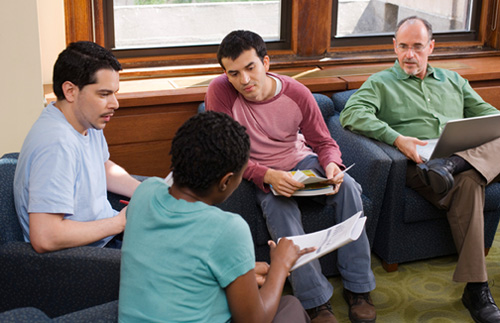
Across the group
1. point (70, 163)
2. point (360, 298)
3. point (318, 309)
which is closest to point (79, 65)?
point (70, 163)

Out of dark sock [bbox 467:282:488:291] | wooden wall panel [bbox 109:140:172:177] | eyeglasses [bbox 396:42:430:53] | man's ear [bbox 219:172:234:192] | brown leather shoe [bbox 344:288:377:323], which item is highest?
eyeglasses [bbox 396:42:430:53]

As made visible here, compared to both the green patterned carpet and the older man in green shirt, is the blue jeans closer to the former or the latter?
the green patterned carpet

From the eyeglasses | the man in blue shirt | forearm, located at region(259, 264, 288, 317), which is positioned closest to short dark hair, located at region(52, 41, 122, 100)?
the man in blue shirt

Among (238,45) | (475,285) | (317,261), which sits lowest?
(475,285)

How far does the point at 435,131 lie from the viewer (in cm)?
302

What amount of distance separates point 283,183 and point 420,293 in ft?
2.74

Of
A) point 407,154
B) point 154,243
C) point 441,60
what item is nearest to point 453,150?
point 407,154

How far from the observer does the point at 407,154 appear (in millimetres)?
2732

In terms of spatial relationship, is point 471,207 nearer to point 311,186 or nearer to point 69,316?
point 311,186

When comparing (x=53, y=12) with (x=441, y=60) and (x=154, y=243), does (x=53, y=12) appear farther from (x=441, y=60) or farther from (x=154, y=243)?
(x=441, y=60)

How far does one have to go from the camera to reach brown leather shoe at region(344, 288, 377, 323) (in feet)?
8.04

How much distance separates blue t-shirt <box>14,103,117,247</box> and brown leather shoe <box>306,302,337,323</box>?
87 centimetres

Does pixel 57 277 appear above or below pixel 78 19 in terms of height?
below

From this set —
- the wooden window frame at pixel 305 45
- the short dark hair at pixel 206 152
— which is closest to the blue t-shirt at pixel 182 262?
the short dark hair at pixel 206 152
